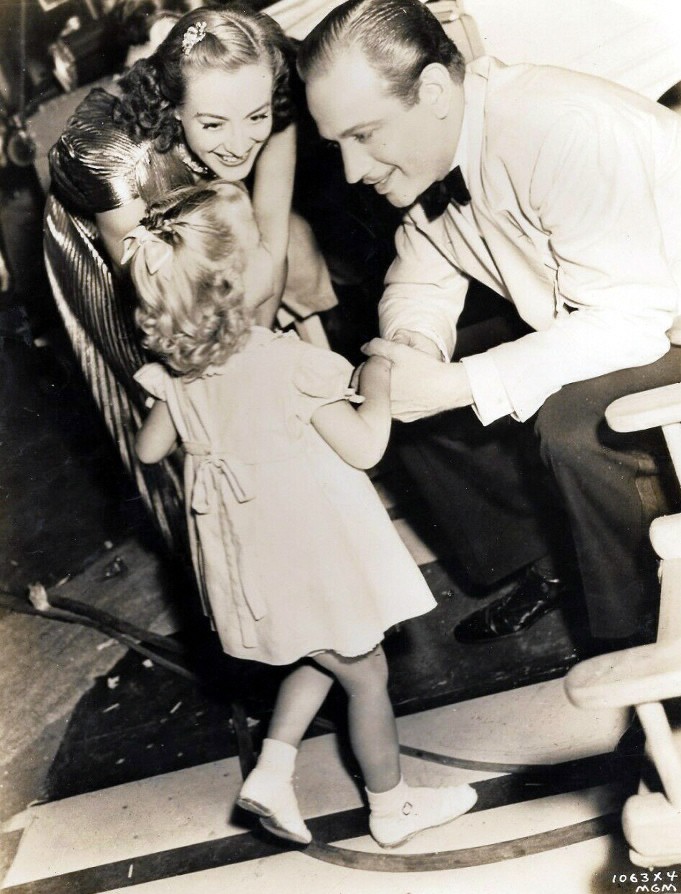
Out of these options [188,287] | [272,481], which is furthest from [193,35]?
[272,481]

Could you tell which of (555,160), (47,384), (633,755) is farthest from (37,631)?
(555,160)

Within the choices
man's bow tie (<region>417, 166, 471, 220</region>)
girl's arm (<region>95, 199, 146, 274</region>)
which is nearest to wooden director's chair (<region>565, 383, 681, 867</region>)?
man's bow tie (<region>417, 166, 471, 220</region>)

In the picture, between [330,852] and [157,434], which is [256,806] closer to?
[330,852]

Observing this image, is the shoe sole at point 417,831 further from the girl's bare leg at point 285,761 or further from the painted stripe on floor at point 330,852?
the girl's bare leg at point 285,761

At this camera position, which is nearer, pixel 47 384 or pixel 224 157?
pixel 224 157

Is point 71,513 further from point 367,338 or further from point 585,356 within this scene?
point 585,356

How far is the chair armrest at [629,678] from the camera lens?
2.98 ft

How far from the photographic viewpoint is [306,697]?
134 cm

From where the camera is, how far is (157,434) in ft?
4.23

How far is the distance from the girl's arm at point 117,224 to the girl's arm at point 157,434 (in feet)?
0.97

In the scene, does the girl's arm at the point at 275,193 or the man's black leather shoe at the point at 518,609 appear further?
the man's black leather shoe at the point at 518,609

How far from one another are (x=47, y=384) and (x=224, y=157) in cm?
95

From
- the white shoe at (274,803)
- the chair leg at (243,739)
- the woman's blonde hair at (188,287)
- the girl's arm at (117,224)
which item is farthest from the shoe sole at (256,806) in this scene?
the girl's arm at (117,224)

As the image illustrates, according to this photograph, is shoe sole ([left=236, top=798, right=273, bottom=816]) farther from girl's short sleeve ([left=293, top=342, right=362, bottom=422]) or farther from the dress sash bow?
girl's short sleeve ([left=293, top=342, right=362, bottom=422])
